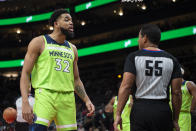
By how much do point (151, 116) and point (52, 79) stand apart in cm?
124

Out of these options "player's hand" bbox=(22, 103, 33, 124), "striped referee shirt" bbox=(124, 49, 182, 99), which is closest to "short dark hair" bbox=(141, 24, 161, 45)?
"striped referee shirt" bbox=(124, 49, 182, 99)

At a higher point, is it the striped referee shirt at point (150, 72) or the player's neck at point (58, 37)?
the player's neck at point (58, 37)

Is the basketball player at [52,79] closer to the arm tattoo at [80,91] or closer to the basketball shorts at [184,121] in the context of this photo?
the arm tattoo at [80,91]

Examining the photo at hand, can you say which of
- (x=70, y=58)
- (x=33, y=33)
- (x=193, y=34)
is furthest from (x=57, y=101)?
(x=33, y=33)

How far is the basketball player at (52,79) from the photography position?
3.35 metres

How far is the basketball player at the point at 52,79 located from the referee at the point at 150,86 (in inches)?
27.4

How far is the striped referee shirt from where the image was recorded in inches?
121

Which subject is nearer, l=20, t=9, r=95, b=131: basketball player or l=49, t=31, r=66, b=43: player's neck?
l=20, t=9, r=95, b=131: basketball player

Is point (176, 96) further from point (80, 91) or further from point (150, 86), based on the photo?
point (80, 91)

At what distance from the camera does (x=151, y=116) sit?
117 inches

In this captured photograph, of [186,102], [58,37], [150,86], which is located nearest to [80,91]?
[58,37]

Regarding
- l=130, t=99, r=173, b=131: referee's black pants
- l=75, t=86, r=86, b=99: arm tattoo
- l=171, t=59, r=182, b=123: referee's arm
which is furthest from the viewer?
l=75, t=86, r=86, b=99: arm tattoo

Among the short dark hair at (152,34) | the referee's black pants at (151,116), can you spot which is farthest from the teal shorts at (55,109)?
the short dark hair at (152,34)

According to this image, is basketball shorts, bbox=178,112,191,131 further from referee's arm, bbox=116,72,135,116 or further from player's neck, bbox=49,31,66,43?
player's neck, bbox=49,31,66,43
